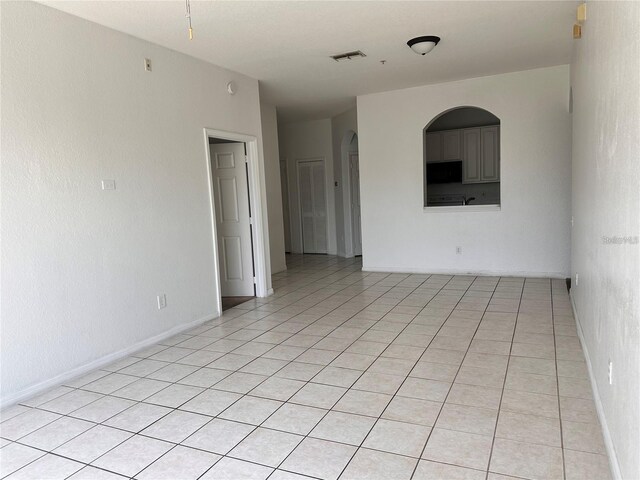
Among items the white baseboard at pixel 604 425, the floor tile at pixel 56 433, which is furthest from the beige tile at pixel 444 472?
the floor tile at pixel 56 433

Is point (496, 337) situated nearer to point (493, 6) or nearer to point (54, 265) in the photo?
point (493, 6)

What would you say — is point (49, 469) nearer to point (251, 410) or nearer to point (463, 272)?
point (251, 410)

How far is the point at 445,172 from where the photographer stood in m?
8.41

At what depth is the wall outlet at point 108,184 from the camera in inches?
138

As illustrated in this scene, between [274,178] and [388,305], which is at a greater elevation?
[274,178]

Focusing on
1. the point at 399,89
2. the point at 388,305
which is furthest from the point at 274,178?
the point at 388,305

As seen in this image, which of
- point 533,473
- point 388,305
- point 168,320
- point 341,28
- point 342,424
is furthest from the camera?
point 388,305

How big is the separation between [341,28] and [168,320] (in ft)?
10.2

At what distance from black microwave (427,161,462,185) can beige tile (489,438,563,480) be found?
266 inches

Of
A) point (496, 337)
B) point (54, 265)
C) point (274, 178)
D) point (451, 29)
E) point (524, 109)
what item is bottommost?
point (496, 337)

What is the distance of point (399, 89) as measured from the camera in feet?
20.8

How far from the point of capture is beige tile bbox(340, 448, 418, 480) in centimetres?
196

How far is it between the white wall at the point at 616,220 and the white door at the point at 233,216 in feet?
12.3

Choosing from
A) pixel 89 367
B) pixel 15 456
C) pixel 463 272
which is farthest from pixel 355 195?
pixel 15 456
